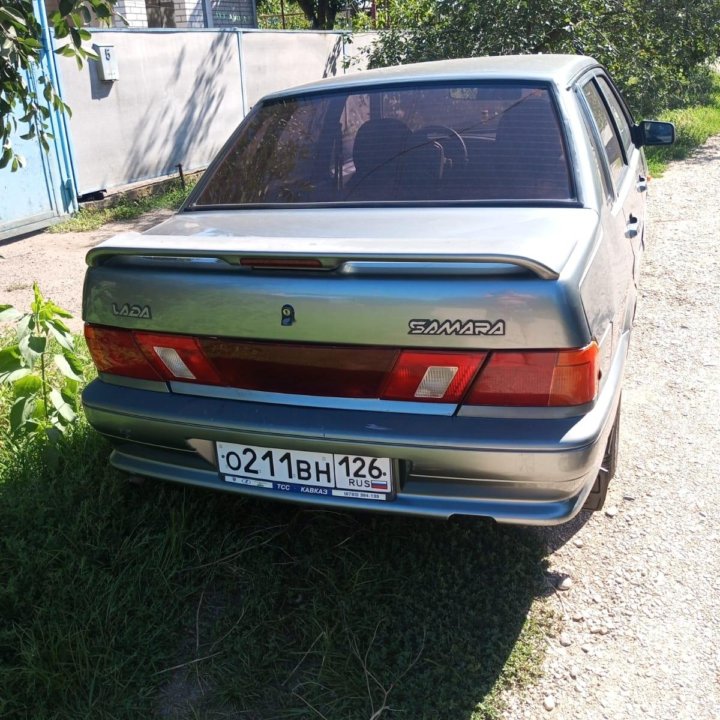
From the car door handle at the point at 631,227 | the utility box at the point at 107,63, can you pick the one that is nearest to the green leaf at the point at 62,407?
the car door handle at the point at 631,227

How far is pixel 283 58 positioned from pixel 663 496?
10.8 meters

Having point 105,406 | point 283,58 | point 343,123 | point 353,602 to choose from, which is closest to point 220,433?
point 105,406

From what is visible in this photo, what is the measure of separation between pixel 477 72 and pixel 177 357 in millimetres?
1654

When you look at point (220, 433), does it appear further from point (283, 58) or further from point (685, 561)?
point (283, 58)

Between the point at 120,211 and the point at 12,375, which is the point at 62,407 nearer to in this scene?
the point at 12,375

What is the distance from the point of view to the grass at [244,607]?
2.26 meters

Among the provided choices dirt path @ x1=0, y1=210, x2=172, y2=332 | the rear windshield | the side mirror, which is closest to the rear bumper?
the rear windshield

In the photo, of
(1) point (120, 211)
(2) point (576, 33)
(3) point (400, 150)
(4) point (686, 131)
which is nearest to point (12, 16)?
(3) point (400, 150)

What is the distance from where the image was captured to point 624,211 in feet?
11.0

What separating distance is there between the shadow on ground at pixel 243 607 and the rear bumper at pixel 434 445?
0.43m

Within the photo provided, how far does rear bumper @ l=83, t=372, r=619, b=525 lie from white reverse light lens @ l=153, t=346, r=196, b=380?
7 cm

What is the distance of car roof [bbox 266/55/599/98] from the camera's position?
304 cm

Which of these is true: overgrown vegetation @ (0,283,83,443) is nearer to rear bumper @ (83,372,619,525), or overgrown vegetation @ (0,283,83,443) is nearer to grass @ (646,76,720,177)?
rear bumper @ (83,372,619,525)

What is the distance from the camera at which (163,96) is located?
973 centimetres
